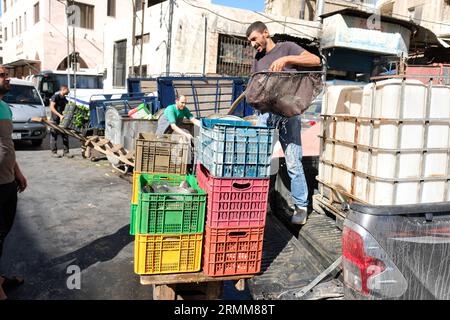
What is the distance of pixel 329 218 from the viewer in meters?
3.85

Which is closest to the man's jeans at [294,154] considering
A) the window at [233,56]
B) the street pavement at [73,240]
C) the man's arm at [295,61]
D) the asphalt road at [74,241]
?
the man's arm at [295,61]

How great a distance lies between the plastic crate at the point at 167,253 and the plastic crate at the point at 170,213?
6 centimetres

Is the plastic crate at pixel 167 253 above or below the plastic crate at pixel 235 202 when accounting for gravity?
below

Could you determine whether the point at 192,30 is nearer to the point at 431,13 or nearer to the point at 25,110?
the point at 25,110

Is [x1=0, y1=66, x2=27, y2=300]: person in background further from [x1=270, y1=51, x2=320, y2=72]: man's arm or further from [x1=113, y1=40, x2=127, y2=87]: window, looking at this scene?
[x1=113, y1=40, x2=127, y2=87]: window

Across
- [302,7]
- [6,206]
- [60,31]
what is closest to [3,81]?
[6,206]

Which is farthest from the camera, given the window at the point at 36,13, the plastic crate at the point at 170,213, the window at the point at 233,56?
the window at the point at 36,13

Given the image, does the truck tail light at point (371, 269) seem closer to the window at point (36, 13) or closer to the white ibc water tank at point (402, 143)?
the white ibc water tank at point (402, 143)

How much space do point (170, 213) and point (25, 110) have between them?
9757 millimetres

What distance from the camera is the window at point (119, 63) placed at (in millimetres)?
19141

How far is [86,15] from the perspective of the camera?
30.3m

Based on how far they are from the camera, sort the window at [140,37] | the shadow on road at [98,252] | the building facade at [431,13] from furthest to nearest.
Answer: the building facade at [431,13] → the window at [140,37] → the shadow on road at [98,252]

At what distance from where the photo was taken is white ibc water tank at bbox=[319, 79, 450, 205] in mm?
2902

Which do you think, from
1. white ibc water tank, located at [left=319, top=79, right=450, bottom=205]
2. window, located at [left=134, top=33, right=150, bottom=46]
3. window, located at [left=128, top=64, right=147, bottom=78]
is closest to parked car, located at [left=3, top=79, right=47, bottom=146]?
window, located at [left=128, top=64, right=147, bottom=78]
